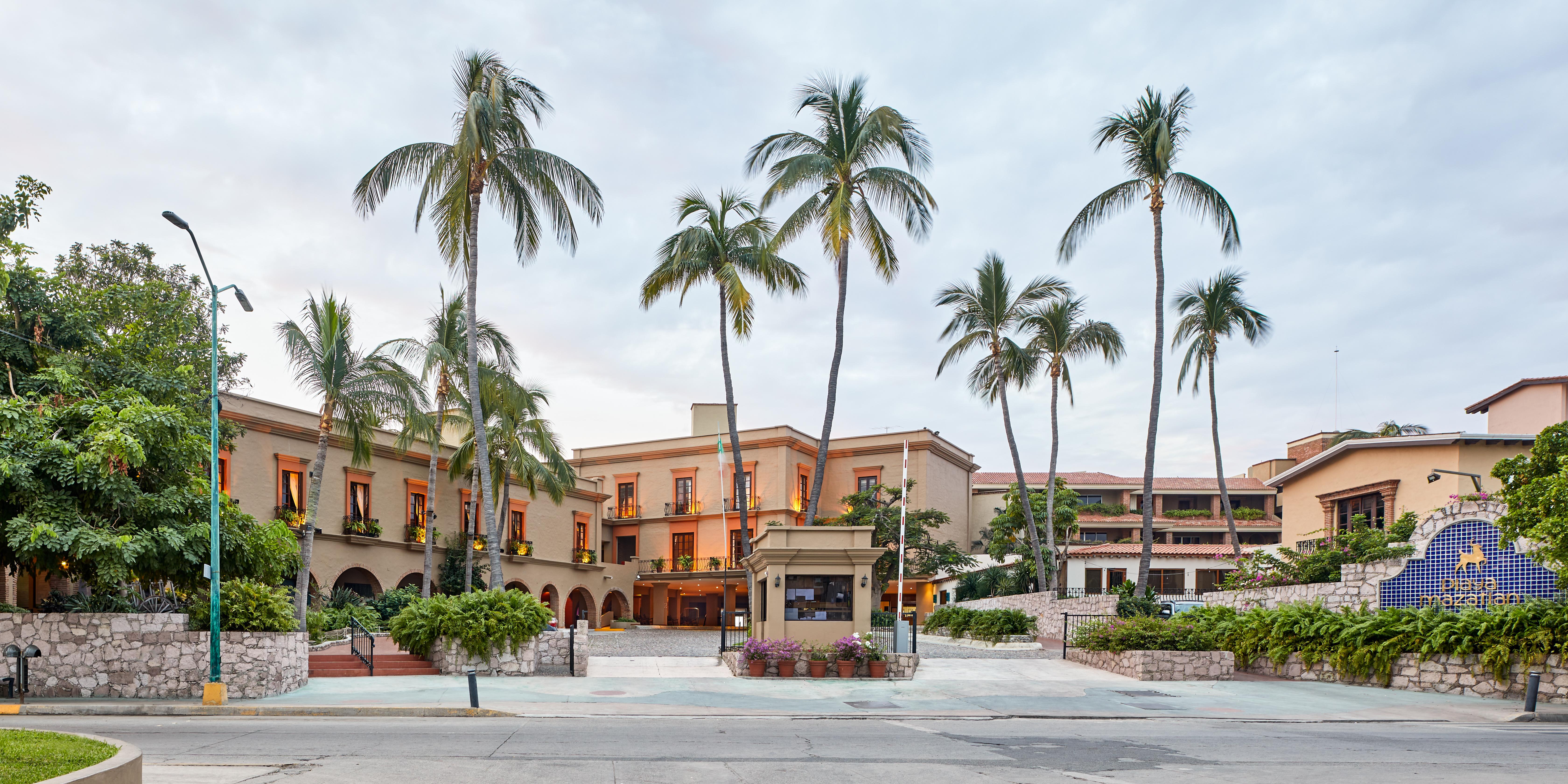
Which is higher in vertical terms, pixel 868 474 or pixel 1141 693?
pixel 868 474

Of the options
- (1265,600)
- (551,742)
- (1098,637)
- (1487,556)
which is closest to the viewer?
(551,742)

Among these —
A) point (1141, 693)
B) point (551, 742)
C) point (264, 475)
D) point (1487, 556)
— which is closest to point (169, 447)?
point (551, 742)

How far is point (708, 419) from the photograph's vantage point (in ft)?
191

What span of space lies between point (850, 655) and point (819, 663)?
2.32 feet

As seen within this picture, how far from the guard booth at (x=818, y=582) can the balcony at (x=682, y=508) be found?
106 ft

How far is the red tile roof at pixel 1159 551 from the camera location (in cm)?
4581

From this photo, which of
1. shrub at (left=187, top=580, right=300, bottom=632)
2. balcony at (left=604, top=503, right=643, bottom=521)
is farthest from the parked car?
balcony at (left=604, top=503, right=643, bottom=521)

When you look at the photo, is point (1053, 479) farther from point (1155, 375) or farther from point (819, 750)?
point (819, 750)

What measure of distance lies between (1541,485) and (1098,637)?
953cm

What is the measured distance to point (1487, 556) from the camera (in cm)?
2164

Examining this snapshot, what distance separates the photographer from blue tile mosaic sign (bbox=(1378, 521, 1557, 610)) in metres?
21.1

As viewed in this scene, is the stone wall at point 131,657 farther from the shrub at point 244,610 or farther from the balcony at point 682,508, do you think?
the balcony at point 682,508

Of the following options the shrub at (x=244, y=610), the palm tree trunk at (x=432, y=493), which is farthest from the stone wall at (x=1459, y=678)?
the palm tree trunk at (x=432, y=493)

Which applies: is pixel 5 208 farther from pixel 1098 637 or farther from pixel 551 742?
pixel 1098 637
